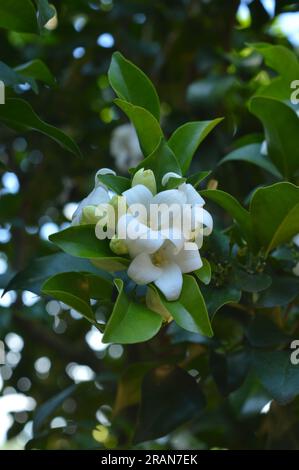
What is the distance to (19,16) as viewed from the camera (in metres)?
0.91

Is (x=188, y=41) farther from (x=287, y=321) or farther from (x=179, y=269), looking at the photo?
(x=179, y=269)

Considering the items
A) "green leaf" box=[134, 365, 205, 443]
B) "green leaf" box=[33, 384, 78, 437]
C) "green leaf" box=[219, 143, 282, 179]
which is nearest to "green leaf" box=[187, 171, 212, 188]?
"green leaf" box=[219, 143, 282, 179]

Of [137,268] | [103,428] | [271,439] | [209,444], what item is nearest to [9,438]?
[103,428]

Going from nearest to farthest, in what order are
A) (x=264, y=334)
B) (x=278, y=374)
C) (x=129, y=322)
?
(x=129, y=322) → (x=278, y=374) → (x=264, y=334)

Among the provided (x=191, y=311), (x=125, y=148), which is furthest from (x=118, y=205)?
(x=125, y=148)

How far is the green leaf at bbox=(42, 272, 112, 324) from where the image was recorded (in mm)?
769

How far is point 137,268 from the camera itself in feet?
2.50

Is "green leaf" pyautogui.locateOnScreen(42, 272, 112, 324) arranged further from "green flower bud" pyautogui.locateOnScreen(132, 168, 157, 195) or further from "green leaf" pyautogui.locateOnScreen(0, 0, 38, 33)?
"green leaf" pyautogui.locateOnScreen(0, 0, 38, 33)

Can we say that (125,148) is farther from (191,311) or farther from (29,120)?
(191,311)

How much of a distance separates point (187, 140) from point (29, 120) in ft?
0.67

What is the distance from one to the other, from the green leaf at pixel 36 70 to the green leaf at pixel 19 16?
66mm

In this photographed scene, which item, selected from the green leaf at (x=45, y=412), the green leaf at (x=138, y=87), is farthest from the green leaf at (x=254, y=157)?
the green leaf at (x=45, y=412)

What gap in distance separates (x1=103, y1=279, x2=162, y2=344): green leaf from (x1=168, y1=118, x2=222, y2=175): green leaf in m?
0.19

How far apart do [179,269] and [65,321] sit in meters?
1.12
